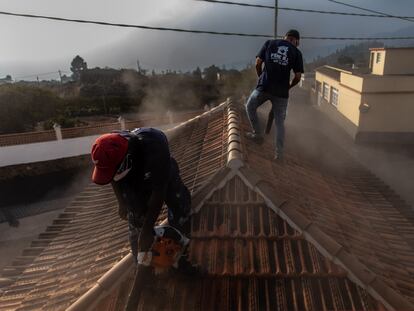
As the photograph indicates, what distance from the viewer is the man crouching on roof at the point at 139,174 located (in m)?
2.37

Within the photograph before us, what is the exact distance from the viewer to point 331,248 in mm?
3127

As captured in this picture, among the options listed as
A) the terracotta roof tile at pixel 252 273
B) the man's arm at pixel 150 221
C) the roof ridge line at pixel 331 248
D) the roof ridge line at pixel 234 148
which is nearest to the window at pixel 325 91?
the roof ridge line at pixel 234 148

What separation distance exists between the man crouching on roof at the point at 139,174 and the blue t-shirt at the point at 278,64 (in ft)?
9.08

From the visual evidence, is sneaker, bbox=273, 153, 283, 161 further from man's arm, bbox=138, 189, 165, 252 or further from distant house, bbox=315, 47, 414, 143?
distant house, bbox=315, 47, 414, 143

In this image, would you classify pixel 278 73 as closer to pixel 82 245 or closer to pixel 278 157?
pixel 278 157

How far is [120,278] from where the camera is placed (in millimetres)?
3023

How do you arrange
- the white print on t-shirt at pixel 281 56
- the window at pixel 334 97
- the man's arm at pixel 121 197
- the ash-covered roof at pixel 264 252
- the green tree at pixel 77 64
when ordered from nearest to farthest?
the man's arm at pixel 121 197, the ash-covered roof at pixel 264 252, the white print on t-shirt at pixel 281 56, the window at pixel 334 97, the green tree at pixel 77 64

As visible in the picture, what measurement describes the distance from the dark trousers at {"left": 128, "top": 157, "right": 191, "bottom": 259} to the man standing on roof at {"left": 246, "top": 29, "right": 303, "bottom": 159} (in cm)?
254

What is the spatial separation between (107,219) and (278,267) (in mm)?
3277

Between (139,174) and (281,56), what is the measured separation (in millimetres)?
3246

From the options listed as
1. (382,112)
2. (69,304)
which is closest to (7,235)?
(69,304)

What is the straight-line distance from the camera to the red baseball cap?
2.33m

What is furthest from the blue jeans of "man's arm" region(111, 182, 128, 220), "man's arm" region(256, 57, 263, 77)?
"man's arm" region(111, 182, 128, 220)

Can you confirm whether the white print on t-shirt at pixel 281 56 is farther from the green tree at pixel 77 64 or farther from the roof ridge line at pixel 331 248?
the green tree at pixel 77 64
